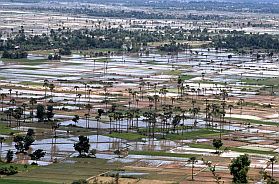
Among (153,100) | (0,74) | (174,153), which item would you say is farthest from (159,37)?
(174,153)

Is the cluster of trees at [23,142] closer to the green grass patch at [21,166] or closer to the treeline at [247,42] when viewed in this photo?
the green grass patch at [21,166]

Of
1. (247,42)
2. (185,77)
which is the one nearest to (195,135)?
(185,77)

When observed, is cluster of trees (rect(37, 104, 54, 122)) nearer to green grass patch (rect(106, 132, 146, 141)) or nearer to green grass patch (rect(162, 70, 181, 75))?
green grass patch (rect(106, 132, 146, 141))

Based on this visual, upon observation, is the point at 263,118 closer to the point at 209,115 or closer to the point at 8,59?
the point at 209,115

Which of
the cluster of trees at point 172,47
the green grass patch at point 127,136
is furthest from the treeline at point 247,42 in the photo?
the green grass patch at point 127,136

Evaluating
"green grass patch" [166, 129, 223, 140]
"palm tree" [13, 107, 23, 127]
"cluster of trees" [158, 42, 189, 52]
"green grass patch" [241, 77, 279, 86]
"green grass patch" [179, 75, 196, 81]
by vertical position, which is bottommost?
"green grass patch" [166, 129, 223, 140]

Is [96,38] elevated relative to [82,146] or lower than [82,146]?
elevated

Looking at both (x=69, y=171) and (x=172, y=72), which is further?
(x=172, y=72)

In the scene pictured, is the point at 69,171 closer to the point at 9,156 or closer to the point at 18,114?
the point at 9,156

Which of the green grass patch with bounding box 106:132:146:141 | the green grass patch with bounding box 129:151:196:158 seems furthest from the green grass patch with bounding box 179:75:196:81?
the green grass patch with bounding box 129:151:196:158
